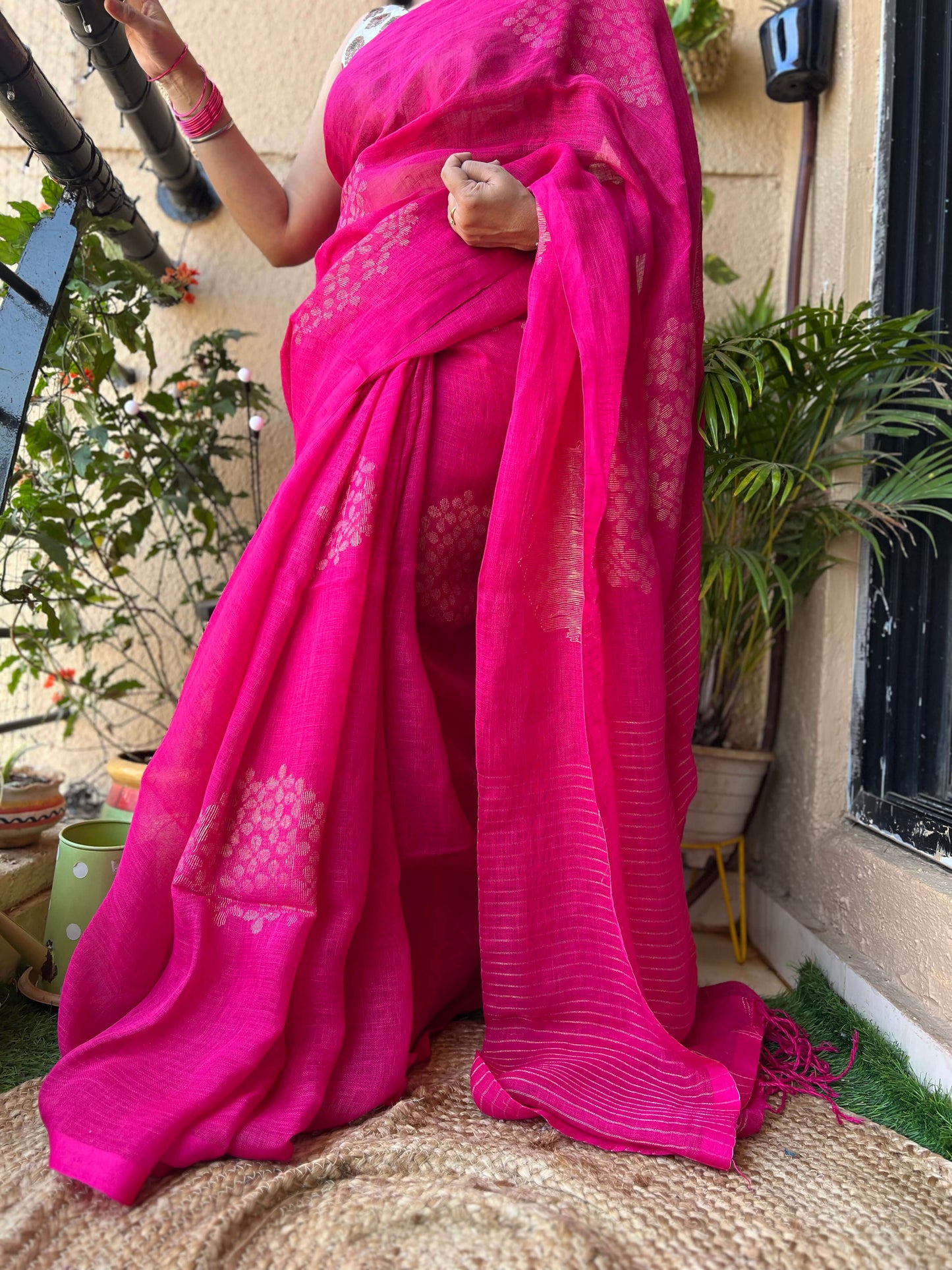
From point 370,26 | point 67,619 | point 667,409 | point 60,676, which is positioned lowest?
point 60,676

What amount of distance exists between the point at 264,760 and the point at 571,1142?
1.91 feet

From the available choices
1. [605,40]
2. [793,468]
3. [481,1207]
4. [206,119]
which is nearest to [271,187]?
[206,119]

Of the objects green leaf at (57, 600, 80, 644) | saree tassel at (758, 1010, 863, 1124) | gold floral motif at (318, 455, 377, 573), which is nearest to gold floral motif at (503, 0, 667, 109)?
gold floral motif at (318, 455, 377, 573)

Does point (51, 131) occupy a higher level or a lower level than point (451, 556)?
higher

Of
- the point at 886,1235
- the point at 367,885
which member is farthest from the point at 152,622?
the point at 886,1235

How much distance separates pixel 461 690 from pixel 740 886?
88 centimetres

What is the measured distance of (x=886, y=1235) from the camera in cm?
90

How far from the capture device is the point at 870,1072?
1294mm

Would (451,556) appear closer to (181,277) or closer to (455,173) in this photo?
(455,173)

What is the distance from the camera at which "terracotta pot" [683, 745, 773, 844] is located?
1904 millimetres

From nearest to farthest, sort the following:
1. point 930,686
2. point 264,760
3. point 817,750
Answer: point 264,760, point 930,686, point 817,750

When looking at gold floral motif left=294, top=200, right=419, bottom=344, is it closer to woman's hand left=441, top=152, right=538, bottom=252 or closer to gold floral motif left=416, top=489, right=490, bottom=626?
woman's hand left=441, top=152, right=538, bottom=252

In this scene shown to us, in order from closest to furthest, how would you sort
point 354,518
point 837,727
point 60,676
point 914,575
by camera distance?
point 354,518 → point 914,575 → point 837,727 → point 60,676

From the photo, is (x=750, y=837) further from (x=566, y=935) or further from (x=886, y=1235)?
(x=886, y=1235)
